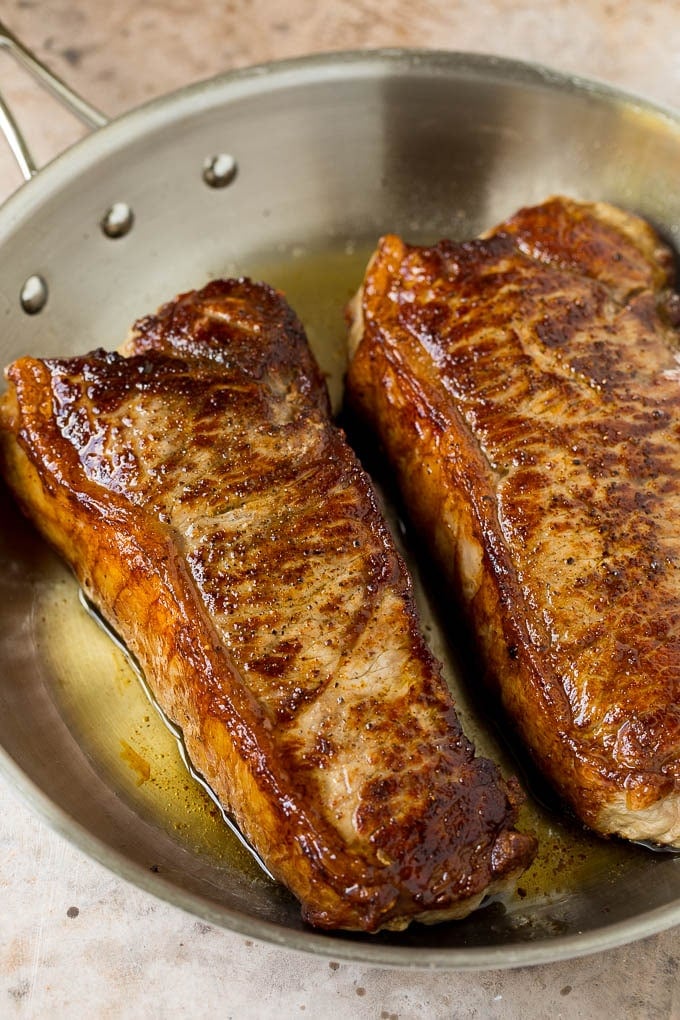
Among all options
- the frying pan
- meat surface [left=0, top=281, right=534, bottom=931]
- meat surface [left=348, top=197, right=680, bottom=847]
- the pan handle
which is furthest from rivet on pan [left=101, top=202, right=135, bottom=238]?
meat surface [left=348, top=197, right=680, bottom=847]

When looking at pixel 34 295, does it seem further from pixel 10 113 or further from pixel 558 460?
pixel 558 460

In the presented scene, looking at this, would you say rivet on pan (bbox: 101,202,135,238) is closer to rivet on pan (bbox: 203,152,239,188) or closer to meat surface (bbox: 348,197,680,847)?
rivet on pan (bbox: 203,152,239,188)

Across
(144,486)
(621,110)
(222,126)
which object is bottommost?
(144,486)

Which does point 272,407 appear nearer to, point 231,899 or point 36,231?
point 36,231

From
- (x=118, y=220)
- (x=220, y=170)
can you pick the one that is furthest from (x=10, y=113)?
(x=220, y=170)

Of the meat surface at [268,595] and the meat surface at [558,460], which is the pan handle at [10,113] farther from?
the meat surface at [558,460]

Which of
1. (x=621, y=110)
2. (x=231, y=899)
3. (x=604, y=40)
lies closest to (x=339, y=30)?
(x=604, y=40)
